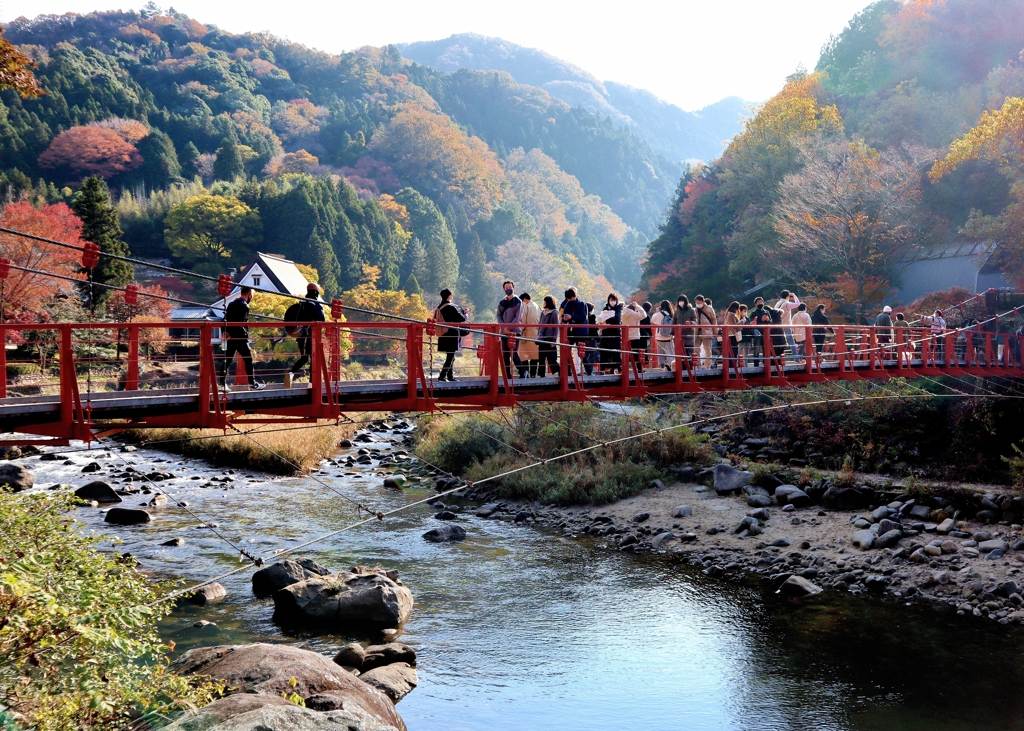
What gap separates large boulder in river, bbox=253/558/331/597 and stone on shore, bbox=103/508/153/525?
15.1ft

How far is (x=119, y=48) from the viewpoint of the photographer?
83.9m

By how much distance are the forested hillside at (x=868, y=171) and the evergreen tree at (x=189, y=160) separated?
37.1 metres

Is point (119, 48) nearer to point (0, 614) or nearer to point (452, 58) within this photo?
point (0, 614)

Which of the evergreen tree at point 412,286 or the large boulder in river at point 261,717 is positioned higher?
the evergreen tree at point 412,286

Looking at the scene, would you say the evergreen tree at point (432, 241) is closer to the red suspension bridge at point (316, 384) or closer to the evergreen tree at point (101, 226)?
the evergreen tree at point (101, 226)

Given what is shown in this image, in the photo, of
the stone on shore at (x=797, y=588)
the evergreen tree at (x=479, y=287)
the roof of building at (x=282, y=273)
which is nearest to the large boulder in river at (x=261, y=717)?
the stone on shore at (x=797, y=588)

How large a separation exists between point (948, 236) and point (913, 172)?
279cm

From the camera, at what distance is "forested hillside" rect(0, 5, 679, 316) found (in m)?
52.5

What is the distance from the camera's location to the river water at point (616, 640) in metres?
9.09

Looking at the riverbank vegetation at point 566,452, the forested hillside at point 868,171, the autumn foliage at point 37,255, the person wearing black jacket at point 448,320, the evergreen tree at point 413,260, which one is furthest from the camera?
the evergreen tree at point 413,260

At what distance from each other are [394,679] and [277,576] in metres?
3.30

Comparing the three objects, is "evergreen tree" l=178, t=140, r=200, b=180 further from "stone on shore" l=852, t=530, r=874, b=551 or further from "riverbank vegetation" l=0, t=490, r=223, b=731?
"riverbank vegetation" l=0, t=490, r=223, b=731

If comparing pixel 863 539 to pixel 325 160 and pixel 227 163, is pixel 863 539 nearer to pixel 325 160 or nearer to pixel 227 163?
pixel 227 163

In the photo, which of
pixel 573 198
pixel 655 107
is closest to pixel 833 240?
pixel 573 198
